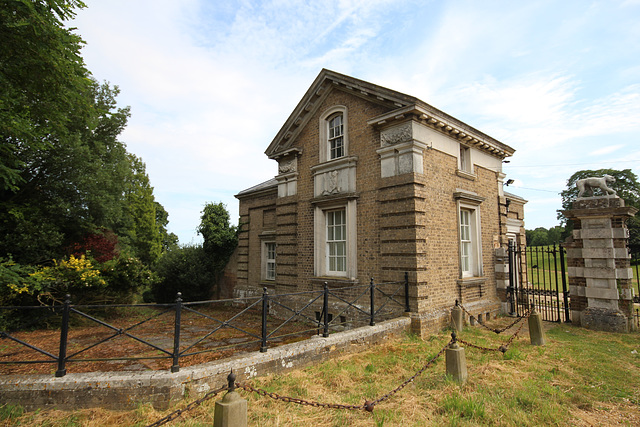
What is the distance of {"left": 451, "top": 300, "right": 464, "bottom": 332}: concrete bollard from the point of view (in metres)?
9.26

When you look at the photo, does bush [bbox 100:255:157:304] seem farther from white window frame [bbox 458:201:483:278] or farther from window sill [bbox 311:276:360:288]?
white window frame [bbox 458:201:483:278]

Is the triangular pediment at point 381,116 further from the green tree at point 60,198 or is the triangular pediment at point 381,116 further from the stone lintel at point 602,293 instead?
the green tree at point 60,198

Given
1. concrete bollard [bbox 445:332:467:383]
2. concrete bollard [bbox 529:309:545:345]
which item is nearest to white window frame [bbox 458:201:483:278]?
concrete bollard [bbox 529:309:545:345]

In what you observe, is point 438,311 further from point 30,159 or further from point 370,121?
point 30,159

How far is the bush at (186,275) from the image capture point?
16094 mm

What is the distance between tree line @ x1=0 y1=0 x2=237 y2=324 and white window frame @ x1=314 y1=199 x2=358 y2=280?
23.1 feet

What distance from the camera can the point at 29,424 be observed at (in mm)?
4172

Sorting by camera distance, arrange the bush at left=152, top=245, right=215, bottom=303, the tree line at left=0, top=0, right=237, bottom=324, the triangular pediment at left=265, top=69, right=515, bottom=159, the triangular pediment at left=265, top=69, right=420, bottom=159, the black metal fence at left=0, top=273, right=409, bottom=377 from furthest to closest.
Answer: the bush at left=152, top=245, right=215, bottom=303
the triangular pediment at left=265, top=69, right=420, bottom=159
the triangular pediment at left=265, top=69, right=515, bottom=159
the tree line at left=0, top=0, right=237, bottom=324
the black metal fence at left=0, top=273, right=409, bottom=377

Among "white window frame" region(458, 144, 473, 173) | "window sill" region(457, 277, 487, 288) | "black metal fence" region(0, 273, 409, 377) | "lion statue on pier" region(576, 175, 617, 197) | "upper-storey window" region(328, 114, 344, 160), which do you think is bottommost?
"black metal fence" region(0, 273, 409, 377)

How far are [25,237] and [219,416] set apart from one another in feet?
39.9

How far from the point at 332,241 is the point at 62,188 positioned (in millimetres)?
11239

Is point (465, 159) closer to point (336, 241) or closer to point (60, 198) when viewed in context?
point (336, 241)

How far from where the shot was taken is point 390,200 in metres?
9.25

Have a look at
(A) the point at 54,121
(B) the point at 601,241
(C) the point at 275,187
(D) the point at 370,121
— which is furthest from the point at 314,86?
(B) the point at 601,241
